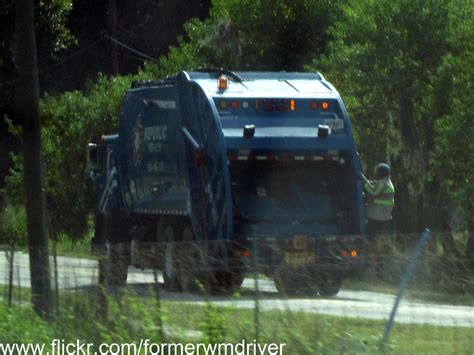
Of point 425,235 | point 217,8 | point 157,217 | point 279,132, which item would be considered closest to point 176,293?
point 425,235

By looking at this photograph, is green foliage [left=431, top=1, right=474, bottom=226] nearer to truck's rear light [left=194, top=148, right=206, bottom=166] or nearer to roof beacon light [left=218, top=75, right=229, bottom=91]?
roof beacon light [left=218, top=75, right=229, bottom=91]

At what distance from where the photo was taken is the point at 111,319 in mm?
10031

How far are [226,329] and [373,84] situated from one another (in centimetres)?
1454

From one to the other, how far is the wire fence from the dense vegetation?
6.86 m

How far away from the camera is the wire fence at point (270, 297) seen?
9125mm

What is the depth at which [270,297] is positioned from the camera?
9641mm

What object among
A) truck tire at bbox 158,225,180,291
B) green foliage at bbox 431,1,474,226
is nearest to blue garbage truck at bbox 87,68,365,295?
green foliage at bbox 431,1,474,226

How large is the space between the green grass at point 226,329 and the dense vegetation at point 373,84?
769cm

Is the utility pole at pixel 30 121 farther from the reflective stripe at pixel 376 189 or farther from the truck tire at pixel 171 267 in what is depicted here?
the reflective stripe at pixel 376 189

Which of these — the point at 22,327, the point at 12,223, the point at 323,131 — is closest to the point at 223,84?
the point at 323,131

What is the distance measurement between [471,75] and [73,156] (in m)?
13.8

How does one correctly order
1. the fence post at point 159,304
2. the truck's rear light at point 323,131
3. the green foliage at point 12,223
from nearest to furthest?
the fence post at point 159,304, the truck's rear light at point 323,131, the green foliage at point 12,223

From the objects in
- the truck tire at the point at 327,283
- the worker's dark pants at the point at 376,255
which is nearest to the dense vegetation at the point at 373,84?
the worker's dark pants at the point at 376,255

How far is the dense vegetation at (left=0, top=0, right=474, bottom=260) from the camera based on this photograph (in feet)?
67.8
